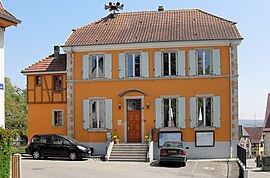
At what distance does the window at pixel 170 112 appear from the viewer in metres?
29.6

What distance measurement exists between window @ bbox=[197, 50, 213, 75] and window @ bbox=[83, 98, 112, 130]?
6480 millimetres

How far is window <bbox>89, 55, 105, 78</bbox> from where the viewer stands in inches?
1209

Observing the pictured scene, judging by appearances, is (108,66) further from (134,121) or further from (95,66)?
(134,121)

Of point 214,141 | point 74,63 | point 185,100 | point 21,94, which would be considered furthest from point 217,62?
point 21,94

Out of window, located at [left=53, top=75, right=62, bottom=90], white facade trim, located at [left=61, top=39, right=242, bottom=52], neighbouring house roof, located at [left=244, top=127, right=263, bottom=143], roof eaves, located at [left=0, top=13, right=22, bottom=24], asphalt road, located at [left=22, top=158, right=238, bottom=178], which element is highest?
white facade trim, located at [left=61, top=39, right=242, bottom=52]

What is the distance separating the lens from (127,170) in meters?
22.7

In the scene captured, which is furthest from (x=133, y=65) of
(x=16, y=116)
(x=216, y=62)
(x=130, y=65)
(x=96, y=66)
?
(x=16, y=116)

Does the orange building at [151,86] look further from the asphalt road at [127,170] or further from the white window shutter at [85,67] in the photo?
the asphalt road at [127,170]

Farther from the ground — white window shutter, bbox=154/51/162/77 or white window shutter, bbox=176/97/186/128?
white window shutter, bbox=154/51/162/77

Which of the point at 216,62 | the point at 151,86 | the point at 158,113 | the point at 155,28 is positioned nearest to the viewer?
the point at 216,62

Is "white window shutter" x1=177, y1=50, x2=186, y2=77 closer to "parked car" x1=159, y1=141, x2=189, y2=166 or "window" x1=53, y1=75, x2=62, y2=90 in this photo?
"parked car" x1=159, y1=141, x2=189, y2=166

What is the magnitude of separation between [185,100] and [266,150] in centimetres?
2703

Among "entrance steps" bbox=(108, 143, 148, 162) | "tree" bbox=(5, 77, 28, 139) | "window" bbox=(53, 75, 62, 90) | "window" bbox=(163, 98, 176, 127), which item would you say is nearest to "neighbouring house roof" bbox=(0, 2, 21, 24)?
"entrance steps" bbox=(108, 143, 148, 162)

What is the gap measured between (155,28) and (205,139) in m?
8.51
